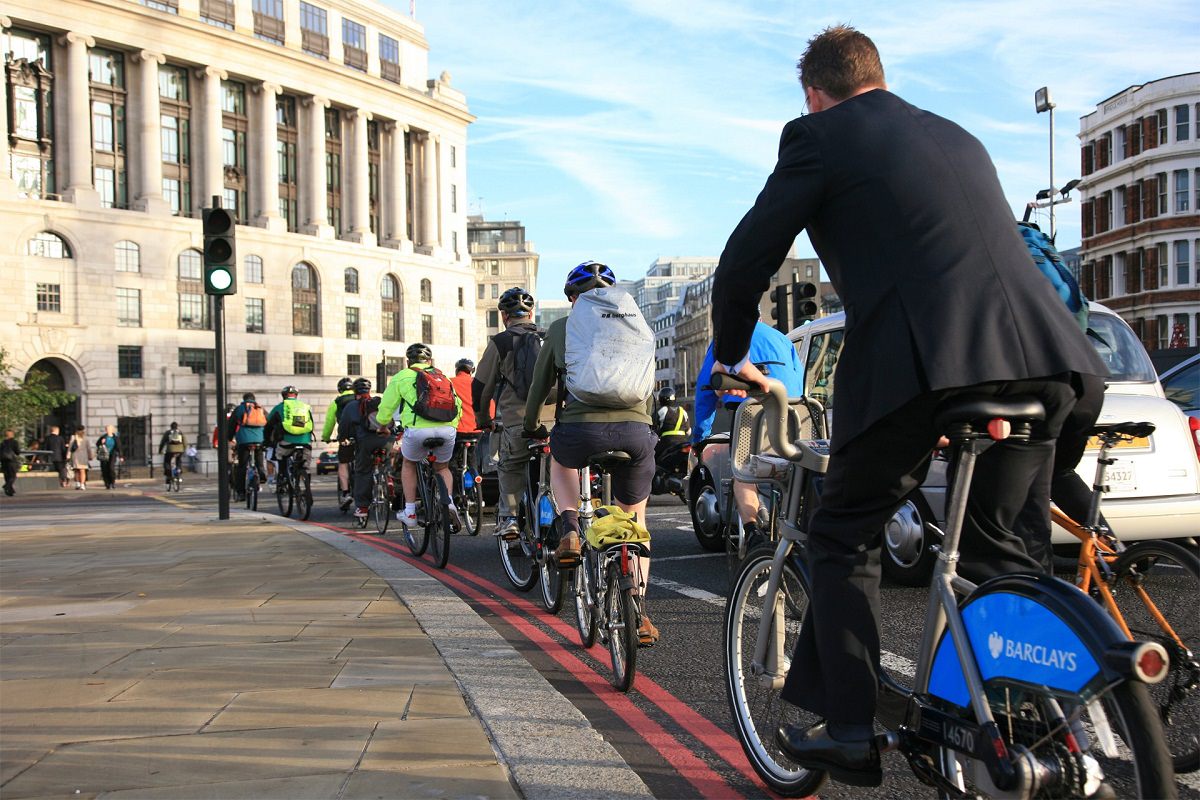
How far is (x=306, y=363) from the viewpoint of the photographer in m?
71.6

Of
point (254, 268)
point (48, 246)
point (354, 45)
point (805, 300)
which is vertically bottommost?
point (805, 300)

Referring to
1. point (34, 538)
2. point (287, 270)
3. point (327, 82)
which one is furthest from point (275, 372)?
point (34, 538)

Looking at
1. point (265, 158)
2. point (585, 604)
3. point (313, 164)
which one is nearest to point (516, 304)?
point (585, 604)

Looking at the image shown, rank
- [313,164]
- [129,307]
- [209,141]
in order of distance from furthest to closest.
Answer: [313,164], [209,141], [129,307]

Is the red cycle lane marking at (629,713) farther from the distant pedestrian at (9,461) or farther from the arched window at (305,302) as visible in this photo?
the arched window at (305,302)

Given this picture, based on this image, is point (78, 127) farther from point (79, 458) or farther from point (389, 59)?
point (79, 458)

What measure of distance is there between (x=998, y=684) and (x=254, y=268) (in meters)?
71.5

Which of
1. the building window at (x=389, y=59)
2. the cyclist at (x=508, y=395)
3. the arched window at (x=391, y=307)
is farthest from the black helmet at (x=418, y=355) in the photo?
the building window at (x=389, y=59)

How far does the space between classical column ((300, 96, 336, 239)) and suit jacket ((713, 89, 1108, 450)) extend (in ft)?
245

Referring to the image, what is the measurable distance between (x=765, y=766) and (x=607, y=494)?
2.45 meters

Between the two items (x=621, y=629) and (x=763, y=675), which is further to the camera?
(x=621, y=629)

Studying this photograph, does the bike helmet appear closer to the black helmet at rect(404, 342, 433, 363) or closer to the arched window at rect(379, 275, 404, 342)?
the black helmet at rect(404, 342, 433, 363)

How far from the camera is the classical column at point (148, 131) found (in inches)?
2527

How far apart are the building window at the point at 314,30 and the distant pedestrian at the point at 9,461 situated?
51.4 metres
